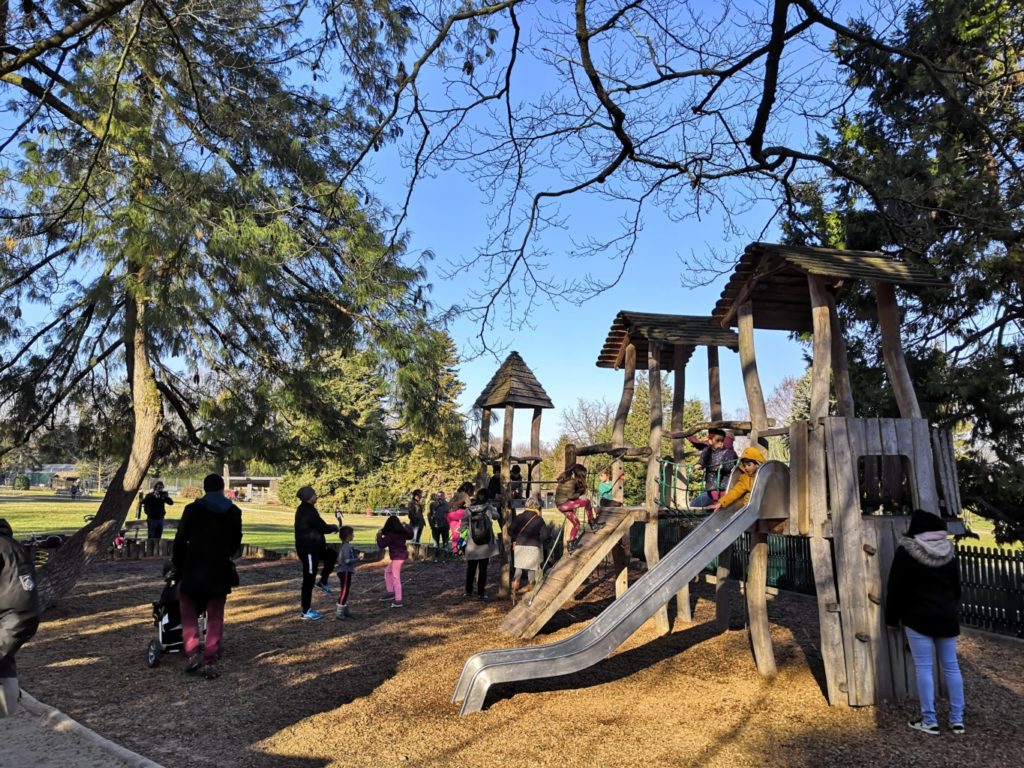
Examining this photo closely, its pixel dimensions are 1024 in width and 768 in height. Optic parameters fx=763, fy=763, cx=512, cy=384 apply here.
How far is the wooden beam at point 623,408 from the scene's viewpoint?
36.8ft

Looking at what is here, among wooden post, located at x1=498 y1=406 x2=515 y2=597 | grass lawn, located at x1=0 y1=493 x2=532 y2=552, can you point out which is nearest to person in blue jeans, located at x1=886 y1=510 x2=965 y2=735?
wooden post, located at x1=498 y1=406 x2=515 y2=597

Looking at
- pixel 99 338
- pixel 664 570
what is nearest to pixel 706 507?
pixel 664 570

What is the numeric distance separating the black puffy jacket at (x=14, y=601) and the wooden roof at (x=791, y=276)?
6592mm

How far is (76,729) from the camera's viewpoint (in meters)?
5.50

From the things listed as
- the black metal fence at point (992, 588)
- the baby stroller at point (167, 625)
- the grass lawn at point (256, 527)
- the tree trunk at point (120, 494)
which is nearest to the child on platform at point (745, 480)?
the black metal fence at point (992, 588)

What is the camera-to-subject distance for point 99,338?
37.4 ft

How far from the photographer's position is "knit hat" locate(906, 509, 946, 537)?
592 cm

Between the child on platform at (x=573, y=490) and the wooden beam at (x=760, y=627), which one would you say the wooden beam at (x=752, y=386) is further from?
the child on platform at (x=573, y=490)

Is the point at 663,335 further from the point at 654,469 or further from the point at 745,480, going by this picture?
the point at 745,480

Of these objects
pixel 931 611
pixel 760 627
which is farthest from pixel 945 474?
pixel 760 627

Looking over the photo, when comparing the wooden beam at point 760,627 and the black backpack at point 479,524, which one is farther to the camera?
the black backpack at point 479,524

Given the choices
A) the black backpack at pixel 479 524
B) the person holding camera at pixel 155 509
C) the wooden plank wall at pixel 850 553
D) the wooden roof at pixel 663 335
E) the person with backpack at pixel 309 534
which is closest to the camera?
the wooden plank wall at pixel 850 553

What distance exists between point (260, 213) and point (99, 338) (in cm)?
427

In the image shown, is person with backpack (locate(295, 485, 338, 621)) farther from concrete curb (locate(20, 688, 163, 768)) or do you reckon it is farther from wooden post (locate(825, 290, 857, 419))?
wooden post (locate(825, 290, 857, 419))
